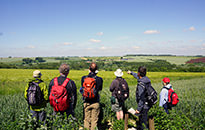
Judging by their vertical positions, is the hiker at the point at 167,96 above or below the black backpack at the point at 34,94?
below

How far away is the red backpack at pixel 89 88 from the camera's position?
3651 mm

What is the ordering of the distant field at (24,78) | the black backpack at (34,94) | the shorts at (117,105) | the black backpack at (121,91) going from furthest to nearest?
the distant field at (24,78) → the shorts at (117,105) → the black backpack at (121,91) → the black backpack at (34,94)

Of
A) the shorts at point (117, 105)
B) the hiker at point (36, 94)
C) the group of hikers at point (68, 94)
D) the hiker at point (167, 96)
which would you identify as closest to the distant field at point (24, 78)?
the hiker at point (36, 94)

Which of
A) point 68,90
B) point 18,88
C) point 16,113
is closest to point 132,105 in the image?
point 68,90

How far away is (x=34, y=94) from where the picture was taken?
3.42 meters

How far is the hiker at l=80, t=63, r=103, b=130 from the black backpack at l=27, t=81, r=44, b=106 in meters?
1.09

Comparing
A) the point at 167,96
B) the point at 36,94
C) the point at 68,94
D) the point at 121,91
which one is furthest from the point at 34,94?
the point at 167,96

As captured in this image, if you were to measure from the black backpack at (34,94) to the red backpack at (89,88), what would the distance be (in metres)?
1.12

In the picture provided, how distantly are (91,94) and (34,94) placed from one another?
139 cm

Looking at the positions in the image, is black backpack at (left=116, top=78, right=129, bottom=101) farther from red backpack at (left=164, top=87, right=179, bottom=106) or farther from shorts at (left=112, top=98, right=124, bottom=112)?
red backpack at (left=164, top=87, right=179, bottom=106)

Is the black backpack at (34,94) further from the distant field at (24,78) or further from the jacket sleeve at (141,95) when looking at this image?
the distant field at (24,78)

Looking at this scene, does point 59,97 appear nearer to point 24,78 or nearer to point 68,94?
point 68,94

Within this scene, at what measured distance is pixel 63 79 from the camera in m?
3.34

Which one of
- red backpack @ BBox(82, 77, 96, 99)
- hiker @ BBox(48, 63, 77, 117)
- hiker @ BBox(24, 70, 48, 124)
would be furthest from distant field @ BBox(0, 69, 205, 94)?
red backpack @ BBox(82, 77, 96, 99)
